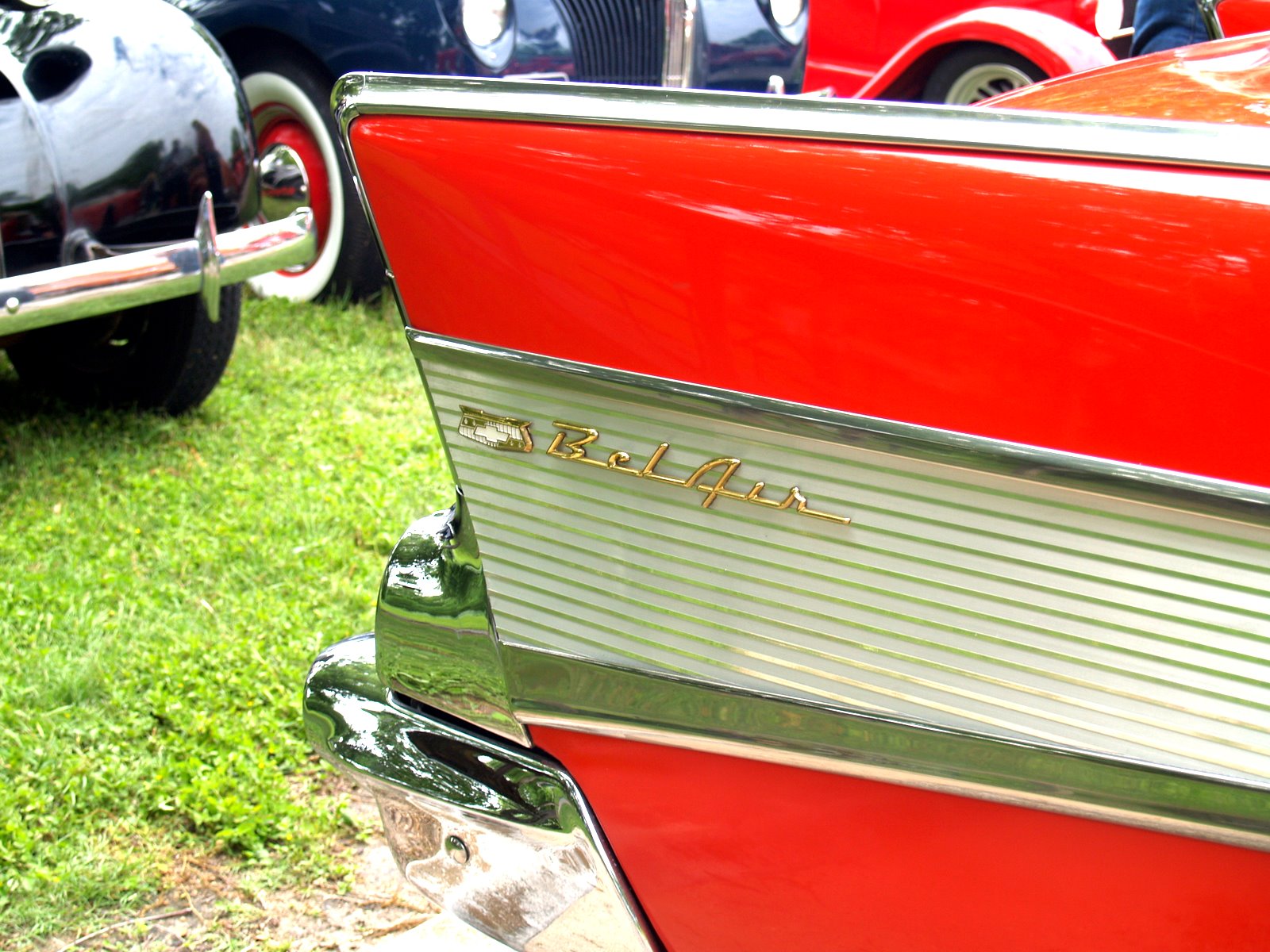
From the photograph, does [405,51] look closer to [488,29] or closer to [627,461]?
[488,29]

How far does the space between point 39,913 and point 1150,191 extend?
1.81 m

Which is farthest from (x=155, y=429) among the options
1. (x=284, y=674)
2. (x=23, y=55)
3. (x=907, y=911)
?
(x=907, y=911)

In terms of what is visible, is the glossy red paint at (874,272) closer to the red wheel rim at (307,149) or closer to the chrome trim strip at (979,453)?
the chrome trim strip at (979,453)

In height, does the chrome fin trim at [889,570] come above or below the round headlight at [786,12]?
below

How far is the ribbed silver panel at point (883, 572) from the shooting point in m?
0.91

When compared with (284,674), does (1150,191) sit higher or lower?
higher

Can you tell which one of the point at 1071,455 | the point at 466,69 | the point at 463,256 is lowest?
the point at 1071,455

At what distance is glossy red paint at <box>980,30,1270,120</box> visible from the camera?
1.17 m

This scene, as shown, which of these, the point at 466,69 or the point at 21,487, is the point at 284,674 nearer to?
the point at 21,487

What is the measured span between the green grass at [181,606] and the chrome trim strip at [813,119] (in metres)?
1.34

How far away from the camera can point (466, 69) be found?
4.29 metres

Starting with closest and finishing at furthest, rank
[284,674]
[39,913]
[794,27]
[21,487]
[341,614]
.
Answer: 1. [39,913]
2. [284,674]
3. [341,614]
4. [21,487]
5. [794,27]

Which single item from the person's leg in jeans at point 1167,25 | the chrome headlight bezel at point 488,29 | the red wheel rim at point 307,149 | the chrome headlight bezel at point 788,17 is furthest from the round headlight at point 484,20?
the person's leg in jeans at point 1167,25

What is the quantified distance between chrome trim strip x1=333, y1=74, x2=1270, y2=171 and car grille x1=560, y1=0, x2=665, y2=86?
3532 millimetres
